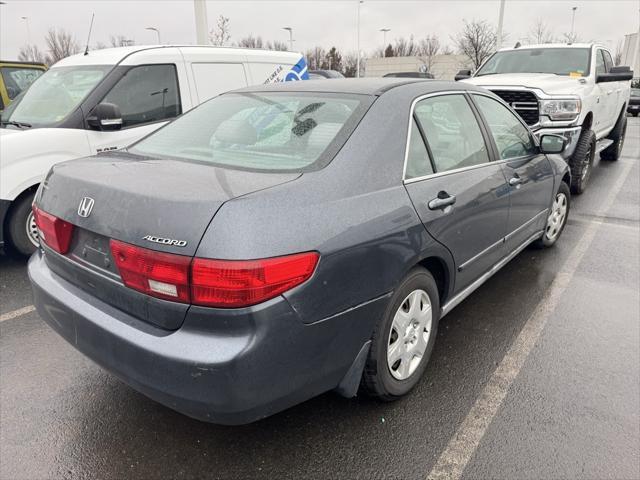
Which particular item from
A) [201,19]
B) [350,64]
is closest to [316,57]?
[350,64]

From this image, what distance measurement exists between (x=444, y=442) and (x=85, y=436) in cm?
173

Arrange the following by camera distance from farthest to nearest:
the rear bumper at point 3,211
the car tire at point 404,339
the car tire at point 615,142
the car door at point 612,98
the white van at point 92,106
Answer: the car tire at point 615,142 < the car door at point 612,98 < the white van at point 92,106 < the rear bumper at point 3,211 < the car tire at point 404,339

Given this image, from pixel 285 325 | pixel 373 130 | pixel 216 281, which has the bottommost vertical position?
pixel 285 325

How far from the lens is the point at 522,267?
457 centimetres

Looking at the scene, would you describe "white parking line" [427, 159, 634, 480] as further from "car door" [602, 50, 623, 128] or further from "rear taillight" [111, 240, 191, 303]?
"car door" [602, 50, 623, 128]

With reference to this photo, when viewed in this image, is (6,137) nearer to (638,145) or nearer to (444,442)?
(444,442)

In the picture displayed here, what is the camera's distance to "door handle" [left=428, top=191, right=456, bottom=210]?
254cm

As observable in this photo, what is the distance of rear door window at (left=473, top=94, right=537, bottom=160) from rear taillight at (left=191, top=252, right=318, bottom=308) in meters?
2.23

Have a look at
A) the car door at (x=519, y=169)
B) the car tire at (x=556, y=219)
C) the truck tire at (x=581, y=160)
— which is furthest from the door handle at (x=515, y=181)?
the truck tire at (x=581, y=160)

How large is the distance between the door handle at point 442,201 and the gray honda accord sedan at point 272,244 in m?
0.01

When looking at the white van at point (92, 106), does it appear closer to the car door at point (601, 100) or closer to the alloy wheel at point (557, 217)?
the alloy wheel at point (557, 217)

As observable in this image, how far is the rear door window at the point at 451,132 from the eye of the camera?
279 centimetres

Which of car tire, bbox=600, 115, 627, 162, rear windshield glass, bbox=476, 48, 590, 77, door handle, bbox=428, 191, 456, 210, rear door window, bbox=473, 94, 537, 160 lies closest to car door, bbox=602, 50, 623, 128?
car tire, bbox=600, 115, 627, 162

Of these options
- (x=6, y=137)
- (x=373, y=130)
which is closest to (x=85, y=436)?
(x=373, y=130)
